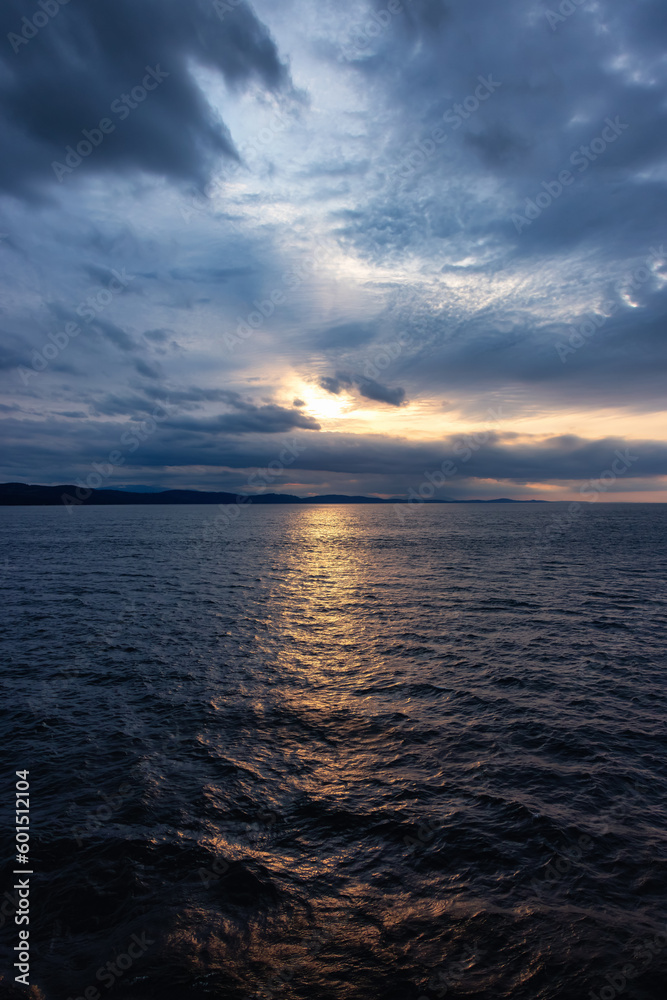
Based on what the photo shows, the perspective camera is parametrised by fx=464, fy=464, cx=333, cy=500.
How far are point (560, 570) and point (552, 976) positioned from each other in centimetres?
5722

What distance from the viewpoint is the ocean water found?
8.63 m

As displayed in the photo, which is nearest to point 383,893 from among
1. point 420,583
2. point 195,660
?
point 195,660

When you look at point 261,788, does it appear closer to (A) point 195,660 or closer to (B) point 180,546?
(A) point 195,660

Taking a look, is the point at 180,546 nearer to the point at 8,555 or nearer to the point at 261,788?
the point at 8,555

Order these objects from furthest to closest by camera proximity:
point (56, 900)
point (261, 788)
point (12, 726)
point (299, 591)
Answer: point (299, 591) → point (12, 726) → point (261, 788) → point (56, 900)

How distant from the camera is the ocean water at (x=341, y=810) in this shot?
28.3ft

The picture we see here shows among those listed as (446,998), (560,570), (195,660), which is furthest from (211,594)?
(560,570)

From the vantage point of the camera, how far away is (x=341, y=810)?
42.2 feet

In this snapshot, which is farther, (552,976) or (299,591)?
(299,591)

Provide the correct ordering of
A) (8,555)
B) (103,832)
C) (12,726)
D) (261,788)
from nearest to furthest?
1. (103,832)
2. (261,788)
3. (12,726)
4. (8,555)

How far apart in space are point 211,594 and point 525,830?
37.0 metres

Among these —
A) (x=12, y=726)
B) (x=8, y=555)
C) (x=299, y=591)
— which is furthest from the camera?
(x=8, y=555)

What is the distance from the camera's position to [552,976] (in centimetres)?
837

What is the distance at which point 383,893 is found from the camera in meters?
10.2
